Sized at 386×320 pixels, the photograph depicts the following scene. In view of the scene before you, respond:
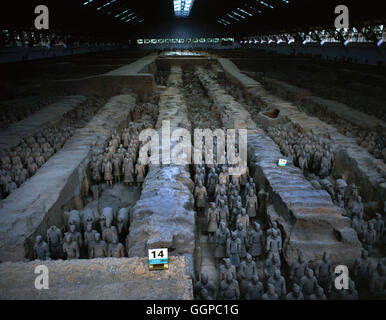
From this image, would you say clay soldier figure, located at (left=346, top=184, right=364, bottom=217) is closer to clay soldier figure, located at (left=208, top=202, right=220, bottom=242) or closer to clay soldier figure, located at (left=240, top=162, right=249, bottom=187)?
clay soldier figure, located at (left=240, top=162, right=249, bottom=187)

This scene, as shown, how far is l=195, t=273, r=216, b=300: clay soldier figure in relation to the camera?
3.17 metres

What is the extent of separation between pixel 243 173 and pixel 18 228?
3.67 metres

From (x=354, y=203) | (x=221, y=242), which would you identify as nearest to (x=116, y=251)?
(x=221, y=242)

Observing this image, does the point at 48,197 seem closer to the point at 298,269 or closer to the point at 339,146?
the point at 298,269

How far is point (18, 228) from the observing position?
12.5 ft

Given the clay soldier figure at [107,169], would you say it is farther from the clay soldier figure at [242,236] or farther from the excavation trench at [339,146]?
the excavation trench at [339,146]

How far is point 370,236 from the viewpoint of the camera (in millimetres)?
4199

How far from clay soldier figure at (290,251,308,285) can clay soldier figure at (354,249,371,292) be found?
64 cm

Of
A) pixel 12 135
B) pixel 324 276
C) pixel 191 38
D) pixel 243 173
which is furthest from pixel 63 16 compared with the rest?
pixel 191 38

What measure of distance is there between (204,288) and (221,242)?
997 mm

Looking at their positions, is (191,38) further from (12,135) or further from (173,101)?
(12,135)

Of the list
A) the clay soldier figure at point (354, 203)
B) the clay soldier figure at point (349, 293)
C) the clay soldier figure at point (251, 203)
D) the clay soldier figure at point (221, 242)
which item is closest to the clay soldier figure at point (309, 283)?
the clay soldier figure at point (349, 293)

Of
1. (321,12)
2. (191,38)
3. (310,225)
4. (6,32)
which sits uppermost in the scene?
(191,38)

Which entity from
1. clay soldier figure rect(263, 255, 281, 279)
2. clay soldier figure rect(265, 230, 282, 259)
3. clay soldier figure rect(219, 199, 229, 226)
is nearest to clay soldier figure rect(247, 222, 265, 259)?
clay soldier figure rect(265, 230, 282, 259)
